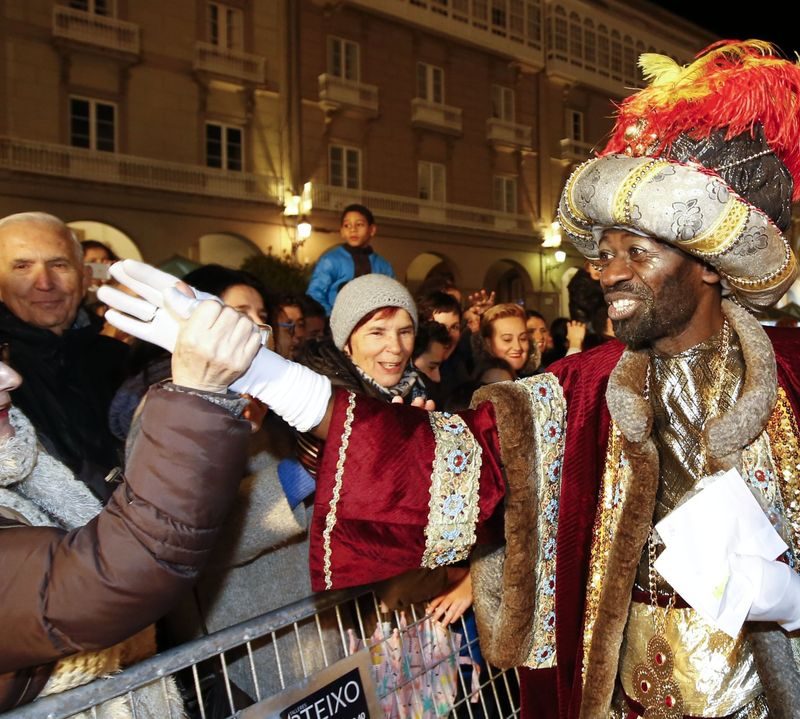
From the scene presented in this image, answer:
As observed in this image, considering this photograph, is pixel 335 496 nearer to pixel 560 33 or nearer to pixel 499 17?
pixel 499 17

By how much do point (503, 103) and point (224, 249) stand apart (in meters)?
10.3

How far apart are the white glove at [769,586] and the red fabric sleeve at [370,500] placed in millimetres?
741

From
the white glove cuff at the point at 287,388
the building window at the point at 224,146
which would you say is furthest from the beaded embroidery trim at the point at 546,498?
the building window at the point at 224,146

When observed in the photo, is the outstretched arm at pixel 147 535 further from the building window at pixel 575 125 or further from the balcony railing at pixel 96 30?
the building window at pixel 575 125

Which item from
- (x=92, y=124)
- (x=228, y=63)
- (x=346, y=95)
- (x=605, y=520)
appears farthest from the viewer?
(x=346, y=95)

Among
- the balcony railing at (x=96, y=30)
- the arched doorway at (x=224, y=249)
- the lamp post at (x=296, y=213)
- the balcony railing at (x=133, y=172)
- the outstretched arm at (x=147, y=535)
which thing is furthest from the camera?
the arched doorway at (x=224, y=249)

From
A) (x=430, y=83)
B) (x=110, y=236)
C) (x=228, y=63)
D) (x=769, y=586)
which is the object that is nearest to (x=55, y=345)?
(x=769, y=586)

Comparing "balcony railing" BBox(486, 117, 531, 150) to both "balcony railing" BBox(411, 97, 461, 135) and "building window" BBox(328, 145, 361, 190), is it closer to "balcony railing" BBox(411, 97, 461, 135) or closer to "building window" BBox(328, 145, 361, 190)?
"balcony railing" BBox(411, 97, 461, 135)

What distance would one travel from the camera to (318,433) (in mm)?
1636

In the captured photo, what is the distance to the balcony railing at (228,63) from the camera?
16250 millimetres

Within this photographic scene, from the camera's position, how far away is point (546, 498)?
1.99 meters

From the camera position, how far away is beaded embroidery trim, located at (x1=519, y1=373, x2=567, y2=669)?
77.3 inches

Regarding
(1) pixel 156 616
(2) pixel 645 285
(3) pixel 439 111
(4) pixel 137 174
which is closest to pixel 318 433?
(1) pixel 156 616

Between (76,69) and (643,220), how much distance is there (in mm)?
16245
